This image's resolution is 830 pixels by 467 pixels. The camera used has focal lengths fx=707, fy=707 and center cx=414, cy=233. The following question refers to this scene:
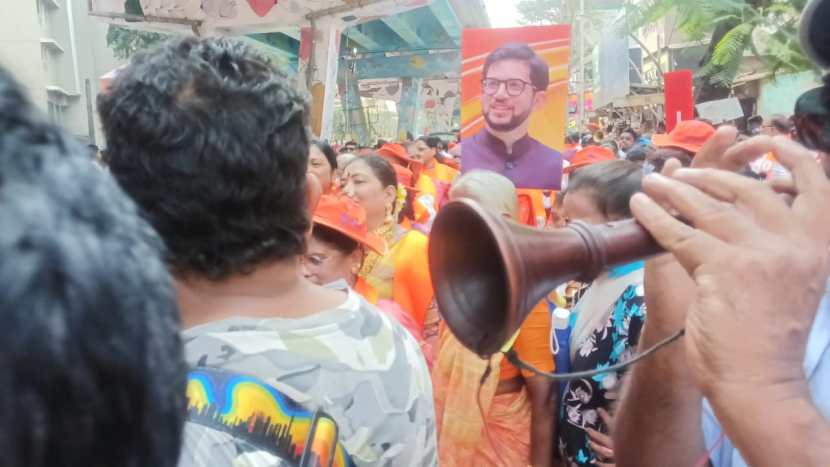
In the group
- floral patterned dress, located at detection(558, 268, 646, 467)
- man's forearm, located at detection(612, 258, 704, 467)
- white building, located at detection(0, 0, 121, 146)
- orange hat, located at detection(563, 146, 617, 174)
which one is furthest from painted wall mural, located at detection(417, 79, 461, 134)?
man's forearm, located at detection(612, 258, 704, 467)

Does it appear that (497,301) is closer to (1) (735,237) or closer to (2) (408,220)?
(1) (735,237)

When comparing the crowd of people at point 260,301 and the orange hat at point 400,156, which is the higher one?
the crowd of people at point 260,301

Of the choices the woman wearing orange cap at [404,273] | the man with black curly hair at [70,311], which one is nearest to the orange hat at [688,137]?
the woman wearing orange cap at [404,273]

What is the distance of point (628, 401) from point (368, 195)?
2712 millimetres

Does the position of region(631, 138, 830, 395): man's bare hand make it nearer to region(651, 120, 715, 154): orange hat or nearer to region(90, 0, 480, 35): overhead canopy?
region(651, 120, 715, 154): orange hat

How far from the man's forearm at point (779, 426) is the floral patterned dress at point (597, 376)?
45.7 inches

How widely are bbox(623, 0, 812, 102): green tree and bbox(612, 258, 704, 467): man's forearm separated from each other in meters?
10.9

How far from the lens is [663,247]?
0.96 m

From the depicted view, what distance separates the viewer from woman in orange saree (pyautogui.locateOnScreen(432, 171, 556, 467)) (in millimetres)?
2340

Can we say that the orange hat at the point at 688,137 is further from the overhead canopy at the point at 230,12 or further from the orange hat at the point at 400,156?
the overhead canopy at the point at 230,12

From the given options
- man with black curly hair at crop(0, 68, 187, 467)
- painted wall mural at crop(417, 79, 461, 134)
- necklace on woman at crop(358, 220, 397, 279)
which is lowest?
painted wall mural at crop(417, 79, 461, 134)

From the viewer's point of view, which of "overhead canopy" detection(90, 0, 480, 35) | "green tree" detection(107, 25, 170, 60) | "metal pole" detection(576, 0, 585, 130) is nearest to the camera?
"overhead canopy" detection(90, 0, 480, 35)

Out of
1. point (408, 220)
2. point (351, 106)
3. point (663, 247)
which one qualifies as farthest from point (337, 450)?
point (351, 106)

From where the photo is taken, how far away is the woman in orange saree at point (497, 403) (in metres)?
2.34
